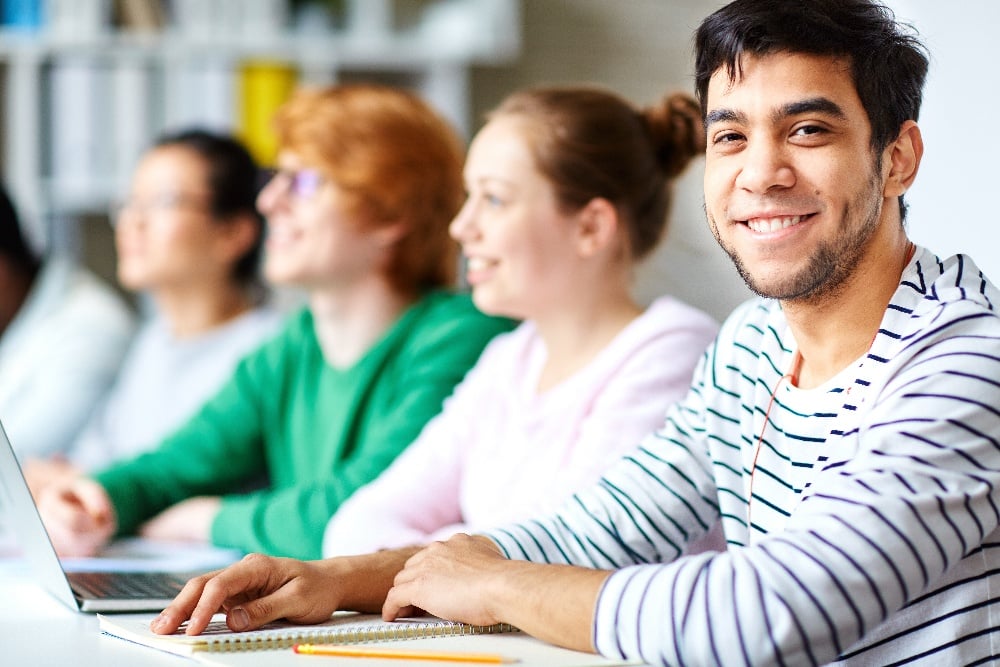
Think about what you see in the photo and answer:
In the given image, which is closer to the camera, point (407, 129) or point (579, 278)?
point (579, 278)

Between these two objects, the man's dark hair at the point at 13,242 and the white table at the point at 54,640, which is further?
the man's dark hair at the point at 13,242

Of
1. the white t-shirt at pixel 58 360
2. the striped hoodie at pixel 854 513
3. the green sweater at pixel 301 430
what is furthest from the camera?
the white t-shirt at pixel 58 360

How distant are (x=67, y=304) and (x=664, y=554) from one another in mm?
2097

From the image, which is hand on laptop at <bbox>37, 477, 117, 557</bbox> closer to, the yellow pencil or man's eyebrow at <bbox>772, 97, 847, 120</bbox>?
the yellow pencil

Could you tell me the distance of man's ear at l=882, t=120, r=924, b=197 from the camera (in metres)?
1.04

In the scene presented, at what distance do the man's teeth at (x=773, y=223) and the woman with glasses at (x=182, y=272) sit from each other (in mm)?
1786

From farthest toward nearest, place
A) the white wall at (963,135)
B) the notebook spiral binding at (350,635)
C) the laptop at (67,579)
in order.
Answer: the white wall at (963,135)
the laptop at (67,579)
the notebook spiral binding at (350,635)

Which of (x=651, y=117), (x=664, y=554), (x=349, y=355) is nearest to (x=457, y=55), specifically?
(x=349, y=355)

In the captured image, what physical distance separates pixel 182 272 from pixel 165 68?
2.92 ft

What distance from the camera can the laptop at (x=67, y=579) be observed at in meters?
1.16

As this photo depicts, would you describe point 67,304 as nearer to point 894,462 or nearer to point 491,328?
point 491,328

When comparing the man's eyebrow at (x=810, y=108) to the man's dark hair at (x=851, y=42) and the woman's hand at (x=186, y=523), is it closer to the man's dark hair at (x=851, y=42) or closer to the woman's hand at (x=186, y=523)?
the man's dark hair at (x=851, y=42)

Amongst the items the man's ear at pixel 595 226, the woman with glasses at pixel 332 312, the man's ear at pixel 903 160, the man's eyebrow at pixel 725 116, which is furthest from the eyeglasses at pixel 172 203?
the man's ear at pixel 903 160

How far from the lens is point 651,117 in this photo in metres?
1.60
